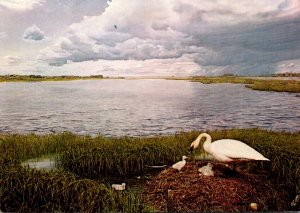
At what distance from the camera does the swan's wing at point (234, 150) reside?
4.33 meters

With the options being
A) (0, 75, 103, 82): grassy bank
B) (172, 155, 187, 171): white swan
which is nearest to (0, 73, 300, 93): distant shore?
(0, 75, 103, 82): grassy bank

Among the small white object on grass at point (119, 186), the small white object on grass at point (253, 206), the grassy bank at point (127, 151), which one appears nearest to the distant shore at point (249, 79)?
the grassy bank at point (127, 151)

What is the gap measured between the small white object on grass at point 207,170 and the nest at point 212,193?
0.14ft

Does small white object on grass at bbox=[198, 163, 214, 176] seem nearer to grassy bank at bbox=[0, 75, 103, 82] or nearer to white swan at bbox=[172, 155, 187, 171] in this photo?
white swan at bbox=[172, 155, 187, 171]

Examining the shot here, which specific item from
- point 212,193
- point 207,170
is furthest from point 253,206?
point 207,170

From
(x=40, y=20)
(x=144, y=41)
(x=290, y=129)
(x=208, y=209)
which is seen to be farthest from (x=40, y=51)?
(x=290, y=129)

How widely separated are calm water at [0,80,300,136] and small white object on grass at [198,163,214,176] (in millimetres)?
540

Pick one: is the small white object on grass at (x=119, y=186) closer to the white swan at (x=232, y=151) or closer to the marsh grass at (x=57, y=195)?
the marsh grass at (x=57, y=195)

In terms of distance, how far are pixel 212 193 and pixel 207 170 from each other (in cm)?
41

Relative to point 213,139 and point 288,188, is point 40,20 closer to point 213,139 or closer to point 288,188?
point 213,139

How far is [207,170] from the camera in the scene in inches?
182

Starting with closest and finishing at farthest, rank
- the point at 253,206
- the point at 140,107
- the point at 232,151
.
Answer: the point at 253,206 → the point at 232,151 → the point at 140,107

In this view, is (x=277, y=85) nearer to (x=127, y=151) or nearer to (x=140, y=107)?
(x=140, y=107)

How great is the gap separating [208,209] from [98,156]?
1351 millimetres
